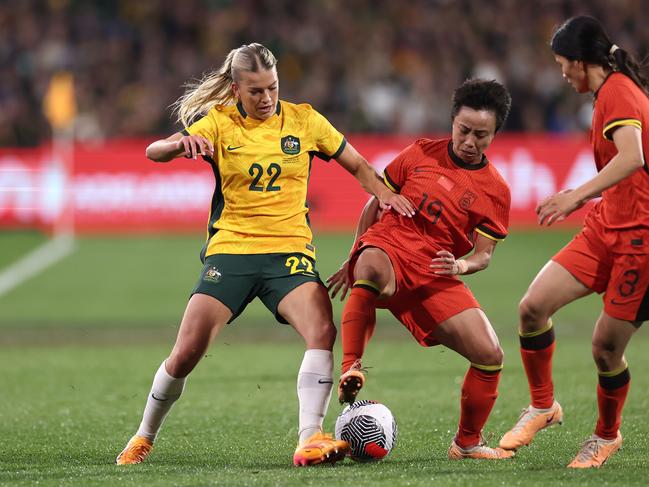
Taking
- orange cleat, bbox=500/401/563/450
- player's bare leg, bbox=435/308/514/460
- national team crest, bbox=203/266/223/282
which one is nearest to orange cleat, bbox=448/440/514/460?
player's bare leg, bbox=435/308/514/460

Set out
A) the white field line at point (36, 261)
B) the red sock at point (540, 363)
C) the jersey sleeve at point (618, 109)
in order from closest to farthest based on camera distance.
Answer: the jersey sleeve at point (618, 109) → the red sock at point (540, 363) → the white field line at point (36, 261)

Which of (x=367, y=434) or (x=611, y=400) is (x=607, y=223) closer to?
(x=611, y=400)

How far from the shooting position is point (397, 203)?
6312mm

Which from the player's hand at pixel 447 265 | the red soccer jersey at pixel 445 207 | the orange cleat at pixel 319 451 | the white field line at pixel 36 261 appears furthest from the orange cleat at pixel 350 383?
the white field line at pixel 36 261

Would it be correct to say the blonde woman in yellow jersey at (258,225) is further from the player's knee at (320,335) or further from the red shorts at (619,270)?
the red shorts at (619,270)

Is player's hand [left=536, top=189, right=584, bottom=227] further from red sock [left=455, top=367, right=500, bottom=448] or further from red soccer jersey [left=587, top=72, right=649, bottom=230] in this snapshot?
→ red sock [left=455, top=367, right=500, bottom=448]

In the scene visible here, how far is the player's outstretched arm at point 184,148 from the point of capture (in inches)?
232

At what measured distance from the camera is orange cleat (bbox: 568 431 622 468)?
19.7 feet

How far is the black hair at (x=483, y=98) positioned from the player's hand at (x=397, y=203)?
0.51 meters

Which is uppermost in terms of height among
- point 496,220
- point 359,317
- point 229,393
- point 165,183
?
point 496,220

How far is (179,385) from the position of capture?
6289 millimetres

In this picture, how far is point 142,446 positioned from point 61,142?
1414 centimetres

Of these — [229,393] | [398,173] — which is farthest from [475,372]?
[229,393]

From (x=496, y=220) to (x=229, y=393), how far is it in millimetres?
3428
